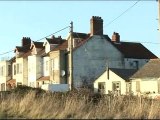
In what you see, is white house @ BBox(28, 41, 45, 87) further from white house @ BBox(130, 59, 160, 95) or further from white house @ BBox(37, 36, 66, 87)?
white house @ BBox(130, 59, 160, 95)

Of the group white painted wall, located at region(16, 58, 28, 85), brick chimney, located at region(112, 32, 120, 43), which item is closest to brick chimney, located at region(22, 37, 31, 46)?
white painted wall, located at region(16, 58, 28, 85)

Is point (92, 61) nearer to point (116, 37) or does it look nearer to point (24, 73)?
point (116, 37)

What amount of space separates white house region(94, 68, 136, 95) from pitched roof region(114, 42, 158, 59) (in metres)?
9.09

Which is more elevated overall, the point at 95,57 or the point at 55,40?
the point at 55,40

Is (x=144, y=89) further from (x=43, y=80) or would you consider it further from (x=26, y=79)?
(x=26, y=79)

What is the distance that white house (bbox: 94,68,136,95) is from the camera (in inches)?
2291

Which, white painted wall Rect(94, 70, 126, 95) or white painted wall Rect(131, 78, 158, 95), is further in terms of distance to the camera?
white painted wall Rect(94, 70, 126, 95)

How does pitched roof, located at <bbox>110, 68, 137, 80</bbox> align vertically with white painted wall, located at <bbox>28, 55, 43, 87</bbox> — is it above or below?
below

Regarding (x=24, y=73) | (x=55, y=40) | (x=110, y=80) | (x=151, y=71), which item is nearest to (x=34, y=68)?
(x=24, y=73)

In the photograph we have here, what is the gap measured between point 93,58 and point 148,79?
13.6 meters

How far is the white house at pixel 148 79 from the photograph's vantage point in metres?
53.5

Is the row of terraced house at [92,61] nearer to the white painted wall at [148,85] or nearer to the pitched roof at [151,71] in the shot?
the white painted wall at [148,85]

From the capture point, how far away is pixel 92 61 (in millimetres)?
66750

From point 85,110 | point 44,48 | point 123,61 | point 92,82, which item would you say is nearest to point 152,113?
point 85,110
